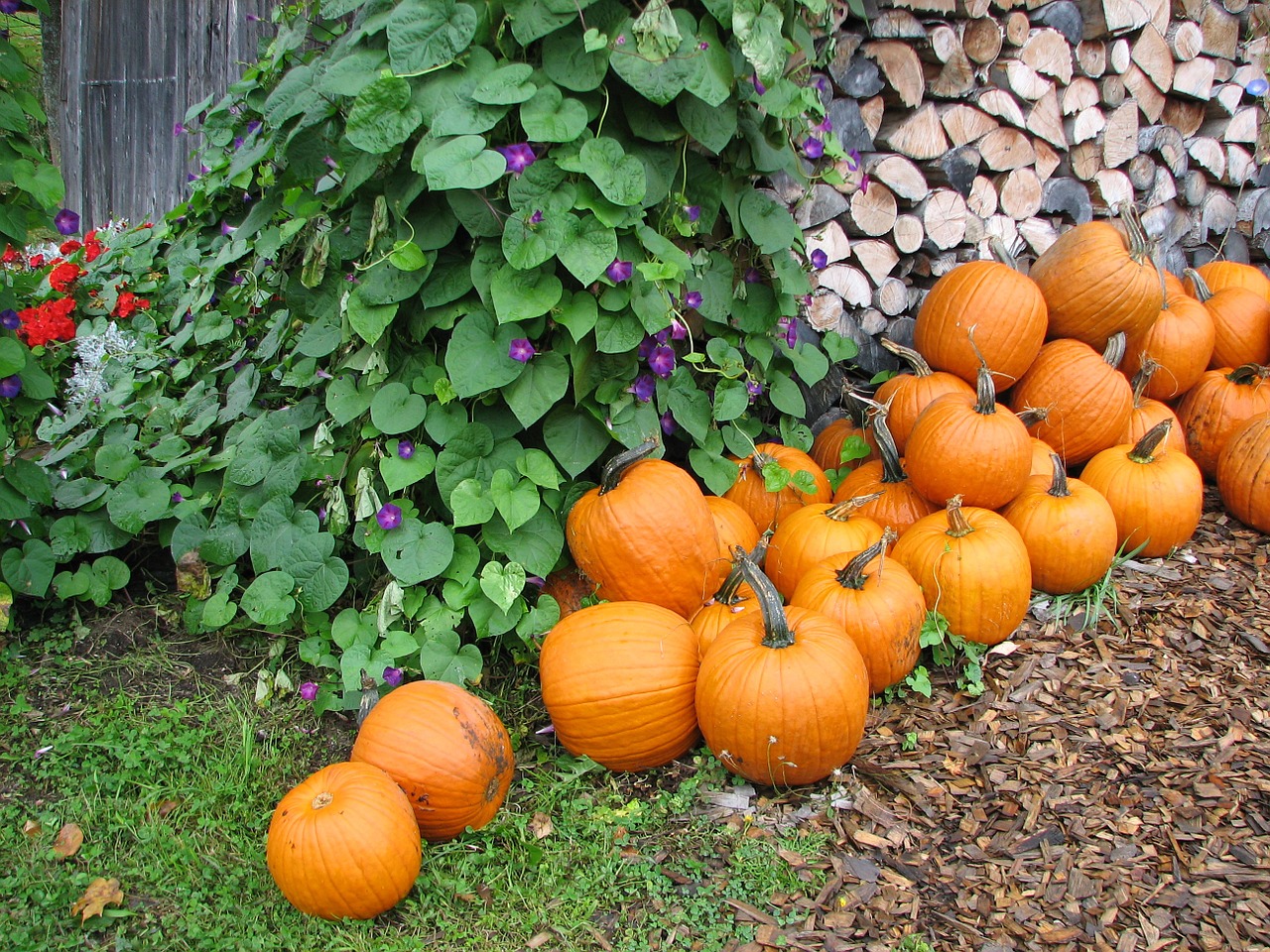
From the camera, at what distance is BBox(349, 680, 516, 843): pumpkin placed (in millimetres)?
2131

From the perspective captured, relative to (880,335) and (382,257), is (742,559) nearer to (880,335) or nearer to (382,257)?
(382,257)

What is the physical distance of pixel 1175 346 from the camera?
359 centimetres

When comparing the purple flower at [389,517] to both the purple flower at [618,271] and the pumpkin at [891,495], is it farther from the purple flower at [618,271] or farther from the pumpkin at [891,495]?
the pumpkin at [891,495]

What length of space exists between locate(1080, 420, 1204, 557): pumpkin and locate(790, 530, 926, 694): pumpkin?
1021 mm

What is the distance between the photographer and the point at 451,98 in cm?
241

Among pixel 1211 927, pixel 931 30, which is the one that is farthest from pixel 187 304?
pixel 1211 927

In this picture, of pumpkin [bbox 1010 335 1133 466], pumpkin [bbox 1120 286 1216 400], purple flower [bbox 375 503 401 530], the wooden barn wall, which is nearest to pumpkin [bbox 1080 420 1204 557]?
pumpkin [bbox 1010 335 1133 466]

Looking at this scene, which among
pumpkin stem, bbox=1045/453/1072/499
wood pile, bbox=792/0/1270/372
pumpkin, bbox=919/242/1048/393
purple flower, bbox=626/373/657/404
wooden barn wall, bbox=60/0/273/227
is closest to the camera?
purple flower, bbox=626/373/657/404

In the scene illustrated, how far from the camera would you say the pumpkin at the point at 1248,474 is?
329 centimetres

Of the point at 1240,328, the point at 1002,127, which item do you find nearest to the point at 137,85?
the point at 1002,127

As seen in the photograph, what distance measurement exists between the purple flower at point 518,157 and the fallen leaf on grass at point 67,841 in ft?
6.40

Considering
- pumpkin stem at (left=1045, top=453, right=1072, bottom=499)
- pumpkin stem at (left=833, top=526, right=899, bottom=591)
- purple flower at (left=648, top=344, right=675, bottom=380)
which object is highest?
purple flower at (left=648, top=344, right=675, bottom=380)

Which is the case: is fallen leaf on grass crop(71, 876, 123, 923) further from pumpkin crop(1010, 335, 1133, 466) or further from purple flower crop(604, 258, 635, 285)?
pumpkin crop(1010, 335, 1133, 466)

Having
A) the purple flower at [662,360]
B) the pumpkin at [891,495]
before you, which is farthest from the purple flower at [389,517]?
the pumpkin at [891,495]
